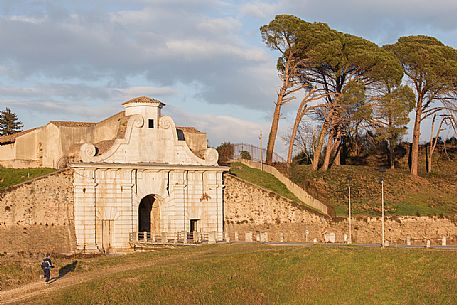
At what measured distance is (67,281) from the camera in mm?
36844

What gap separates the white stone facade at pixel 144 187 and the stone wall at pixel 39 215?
2.23 ft

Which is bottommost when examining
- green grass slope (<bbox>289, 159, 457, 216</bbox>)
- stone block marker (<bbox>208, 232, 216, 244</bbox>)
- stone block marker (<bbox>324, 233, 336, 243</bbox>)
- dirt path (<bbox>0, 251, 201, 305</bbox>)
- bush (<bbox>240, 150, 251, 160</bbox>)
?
dirt path (<bbox>0, 251, 201, 305</bbox>)

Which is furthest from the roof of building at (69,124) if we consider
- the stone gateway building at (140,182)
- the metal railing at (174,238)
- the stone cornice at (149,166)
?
the metal railing at (174,238)

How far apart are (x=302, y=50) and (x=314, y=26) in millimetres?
2079

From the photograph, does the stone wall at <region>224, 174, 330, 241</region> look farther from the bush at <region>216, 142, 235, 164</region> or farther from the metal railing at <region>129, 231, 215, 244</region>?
the bush at <region>216, 142, 235, 164</region>

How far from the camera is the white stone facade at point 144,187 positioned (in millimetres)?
50312

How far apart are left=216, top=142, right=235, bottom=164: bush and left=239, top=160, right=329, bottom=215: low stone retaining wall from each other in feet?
17.5

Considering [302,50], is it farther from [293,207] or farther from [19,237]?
[19,237]

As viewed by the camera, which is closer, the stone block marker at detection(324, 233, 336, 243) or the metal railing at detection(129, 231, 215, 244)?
the metal railing at detection(129, 231, 215, 244)

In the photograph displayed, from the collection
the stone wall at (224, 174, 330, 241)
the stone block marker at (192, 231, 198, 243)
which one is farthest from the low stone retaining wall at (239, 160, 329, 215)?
the stone block marker at (192, 231, 198, 243)

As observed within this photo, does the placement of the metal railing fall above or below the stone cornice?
below

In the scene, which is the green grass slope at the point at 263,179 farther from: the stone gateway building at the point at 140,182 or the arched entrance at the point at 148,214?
the arched entrance at the point at 148,214

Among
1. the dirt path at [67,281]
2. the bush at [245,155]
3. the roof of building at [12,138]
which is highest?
the roof of building at [12,138]

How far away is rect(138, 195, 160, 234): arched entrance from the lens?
54656mm
